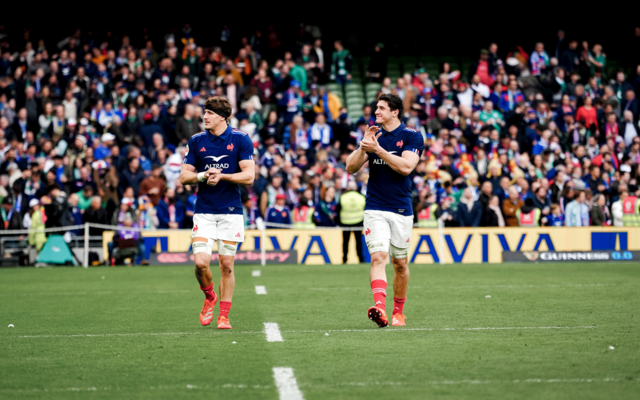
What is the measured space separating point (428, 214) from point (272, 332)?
42.5 ft

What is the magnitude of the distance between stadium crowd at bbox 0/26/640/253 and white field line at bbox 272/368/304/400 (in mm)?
13982

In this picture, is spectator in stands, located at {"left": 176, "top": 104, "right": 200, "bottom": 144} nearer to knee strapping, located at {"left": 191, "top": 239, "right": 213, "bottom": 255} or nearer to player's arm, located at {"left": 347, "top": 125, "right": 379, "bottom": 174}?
knee strapping, located at {"left": 191, "top": 239, "right": 213, "bottom": 255}

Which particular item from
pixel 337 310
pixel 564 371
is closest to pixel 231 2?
pixel 337 310

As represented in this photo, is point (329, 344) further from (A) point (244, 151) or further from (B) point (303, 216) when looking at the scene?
(B) point (303, 216)

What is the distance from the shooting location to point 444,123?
2434 cm

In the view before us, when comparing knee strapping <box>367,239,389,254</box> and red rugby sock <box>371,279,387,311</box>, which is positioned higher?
knee strapping <box>367,239,389,254</box>

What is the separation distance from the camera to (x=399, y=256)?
861 cm

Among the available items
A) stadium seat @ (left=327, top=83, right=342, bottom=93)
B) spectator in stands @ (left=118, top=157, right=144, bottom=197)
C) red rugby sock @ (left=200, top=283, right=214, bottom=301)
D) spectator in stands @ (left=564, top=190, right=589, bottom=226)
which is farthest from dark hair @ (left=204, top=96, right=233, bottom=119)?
stadium seat @ (left=327, top=83, right=342, bottom=93)

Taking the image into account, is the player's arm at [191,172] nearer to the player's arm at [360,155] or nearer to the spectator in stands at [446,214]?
the player's arm at [360,155]

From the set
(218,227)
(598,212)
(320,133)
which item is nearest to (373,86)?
(320,133)

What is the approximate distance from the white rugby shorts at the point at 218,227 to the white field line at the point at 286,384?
8.64ft

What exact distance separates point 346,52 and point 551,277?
1397 cm

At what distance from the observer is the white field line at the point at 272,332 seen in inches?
297

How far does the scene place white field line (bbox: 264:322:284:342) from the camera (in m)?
7.54
